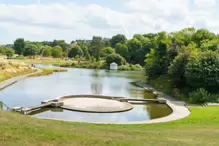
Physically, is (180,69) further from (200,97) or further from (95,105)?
(95,105)

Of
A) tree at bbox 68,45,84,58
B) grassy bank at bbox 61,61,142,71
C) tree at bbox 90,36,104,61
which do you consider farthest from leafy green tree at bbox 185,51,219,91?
tree at bbox 68,45,84,58

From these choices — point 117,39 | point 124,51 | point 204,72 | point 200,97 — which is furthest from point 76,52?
point 200,97

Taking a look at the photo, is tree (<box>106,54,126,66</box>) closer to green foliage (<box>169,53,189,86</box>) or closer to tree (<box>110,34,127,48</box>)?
tree (<box>110,34,127,48</box>)

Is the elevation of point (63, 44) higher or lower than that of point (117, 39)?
lower

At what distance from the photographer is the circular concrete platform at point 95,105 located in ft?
62.5

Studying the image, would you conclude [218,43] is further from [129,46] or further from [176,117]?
[129,46]

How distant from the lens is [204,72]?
23.8 m

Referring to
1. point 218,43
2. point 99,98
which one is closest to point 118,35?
point 218,43

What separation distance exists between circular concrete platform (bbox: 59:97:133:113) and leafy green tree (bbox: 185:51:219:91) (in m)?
7.14

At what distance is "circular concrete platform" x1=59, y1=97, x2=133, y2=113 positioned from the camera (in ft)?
62.5

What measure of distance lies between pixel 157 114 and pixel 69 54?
9701 cm

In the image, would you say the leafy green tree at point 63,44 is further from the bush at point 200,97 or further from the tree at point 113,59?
the bush at point 200,97

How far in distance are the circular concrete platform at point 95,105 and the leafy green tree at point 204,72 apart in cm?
714

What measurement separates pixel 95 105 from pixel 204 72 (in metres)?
10.4
